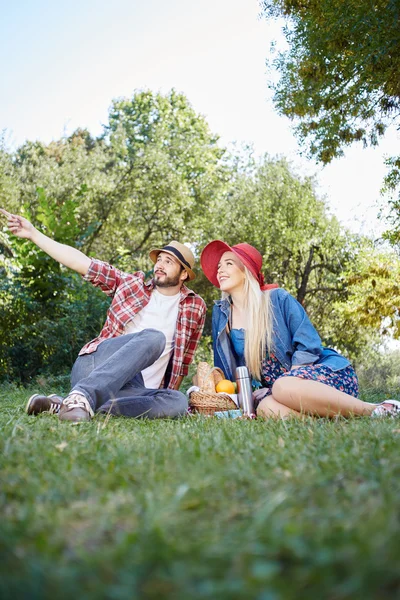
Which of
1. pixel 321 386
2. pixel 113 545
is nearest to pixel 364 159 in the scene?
pixel 321 386

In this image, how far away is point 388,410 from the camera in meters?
3.53

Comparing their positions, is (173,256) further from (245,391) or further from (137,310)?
(245,391)

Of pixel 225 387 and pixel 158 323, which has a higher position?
pixel 158 323

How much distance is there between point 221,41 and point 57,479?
16002 mm

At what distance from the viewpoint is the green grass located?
861 millimetres

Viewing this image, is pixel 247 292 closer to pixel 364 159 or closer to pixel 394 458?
pixel 394 458

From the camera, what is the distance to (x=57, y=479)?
1.50m

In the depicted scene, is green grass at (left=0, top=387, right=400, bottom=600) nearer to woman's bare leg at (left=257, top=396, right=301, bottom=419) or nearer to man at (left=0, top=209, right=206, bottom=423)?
woman's bare leg at (left=257, top=396, right=301, bottom=419)

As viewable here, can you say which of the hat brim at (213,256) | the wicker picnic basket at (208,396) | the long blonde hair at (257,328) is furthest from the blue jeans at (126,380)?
the hat brim at (213,256)

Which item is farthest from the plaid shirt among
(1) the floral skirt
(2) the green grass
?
(2) the green grass

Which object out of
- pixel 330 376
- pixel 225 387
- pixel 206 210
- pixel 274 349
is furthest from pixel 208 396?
pixel 206 210

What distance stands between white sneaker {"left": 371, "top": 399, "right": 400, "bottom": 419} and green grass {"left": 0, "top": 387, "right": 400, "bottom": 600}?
4.96ft

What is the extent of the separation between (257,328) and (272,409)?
0.64m

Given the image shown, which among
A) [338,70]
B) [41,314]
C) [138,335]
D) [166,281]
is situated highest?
[338,70]
